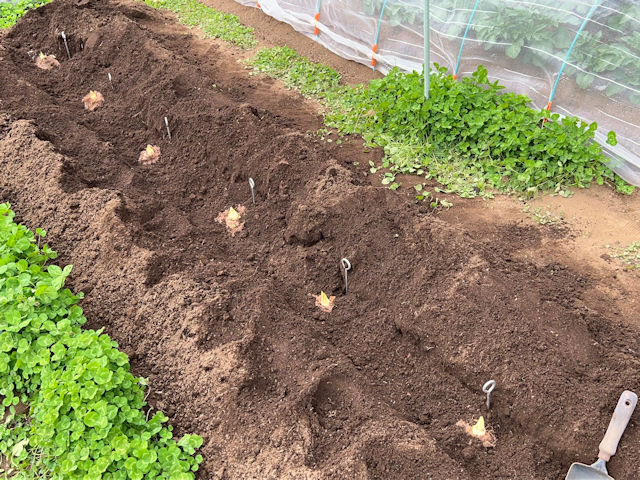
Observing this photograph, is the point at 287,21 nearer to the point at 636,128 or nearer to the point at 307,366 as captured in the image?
the point at 636,128

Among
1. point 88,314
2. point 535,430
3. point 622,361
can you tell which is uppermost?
point 622,361

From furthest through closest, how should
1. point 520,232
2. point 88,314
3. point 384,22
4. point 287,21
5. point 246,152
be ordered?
1. point 287,21
2. point 384,22
3. point 246,152
4. point 520,232
5. point 88,314

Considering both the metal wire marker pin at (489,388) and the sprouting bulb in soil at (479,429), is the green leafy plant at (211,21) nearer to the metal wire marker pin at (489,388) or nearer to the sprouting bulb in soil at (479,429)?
the metal wire marker pin at (489,388)

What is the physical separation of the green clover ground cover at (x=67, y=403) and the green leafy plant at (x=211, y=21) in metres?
5.42

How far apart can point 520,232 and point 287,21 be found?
A: 5.20m

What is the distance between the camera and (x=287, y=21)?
313 inches

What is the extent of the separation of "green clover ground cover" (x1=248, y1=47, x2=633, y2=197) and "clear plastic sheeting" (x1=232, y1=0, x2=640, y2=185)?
21cm

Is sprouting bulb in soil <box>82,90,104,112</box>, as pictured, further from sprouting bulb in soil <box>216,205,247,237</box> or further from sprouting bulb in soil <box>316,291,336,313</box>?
sprouting bulb in soil <box>316,291,336,313</box>

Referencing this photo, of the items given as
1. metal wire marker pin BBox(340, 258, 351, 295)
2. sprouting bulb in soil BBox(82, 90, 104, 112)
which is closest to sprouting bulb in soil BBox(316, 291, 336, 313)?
metal wire marker pin BBox(340, 258, 351, 295)

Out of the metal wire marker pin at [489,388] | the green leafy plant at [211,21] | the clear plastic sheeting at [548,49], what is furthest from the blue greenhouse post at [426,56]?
the green leafy plant at [211,21]

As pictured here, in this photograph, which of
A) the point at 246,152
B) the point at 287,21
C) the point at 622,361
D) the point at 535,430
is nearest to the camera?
the point at 535,430

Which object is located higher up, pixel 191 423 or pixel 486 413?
pixel 486 413

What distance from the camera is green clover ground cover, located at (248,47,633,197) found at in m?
4.91

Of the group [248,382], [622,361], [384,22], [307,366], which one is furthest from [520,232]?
[384,22]
